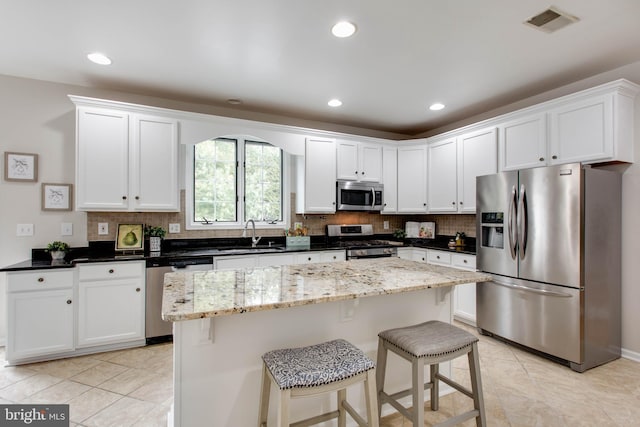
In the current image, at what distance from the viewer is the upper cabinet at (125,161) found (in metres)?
3.05

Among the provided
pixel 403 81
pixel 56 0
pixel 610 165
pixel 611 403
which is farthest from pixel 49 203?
pixel 610 165

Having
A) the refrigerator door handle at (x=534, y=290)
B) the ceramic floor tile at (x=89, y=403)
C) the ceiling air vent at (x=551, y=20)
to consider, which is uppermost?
the ceiling air vent at (x=551, y=20)

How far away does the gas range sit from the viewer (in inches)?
160

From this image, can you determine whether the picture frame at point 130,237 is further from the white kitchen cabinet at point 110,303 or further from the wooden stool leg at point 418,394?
the wooden stool leg at point 418,394

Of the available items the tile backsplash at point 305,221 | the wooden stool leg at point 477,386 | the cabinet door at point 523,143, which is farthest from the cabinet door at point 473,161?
the wooden stool leg at point 477,386

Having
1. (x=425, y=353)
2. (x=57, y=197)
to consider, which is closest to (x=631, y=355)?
(x=425, y=353)

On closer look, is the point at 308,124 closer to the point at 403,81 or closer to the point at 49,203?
the point at 403,81

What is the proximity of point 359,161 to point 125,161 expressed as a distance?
9.39 feet

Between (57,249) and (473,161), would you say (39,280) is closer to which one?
(57,249)

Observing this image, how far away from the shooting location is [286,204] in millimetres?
4305

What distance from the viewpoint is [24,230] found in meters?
3.09

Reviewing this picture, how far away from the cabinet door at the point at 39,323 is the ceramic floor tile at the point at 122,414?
1.10 meters

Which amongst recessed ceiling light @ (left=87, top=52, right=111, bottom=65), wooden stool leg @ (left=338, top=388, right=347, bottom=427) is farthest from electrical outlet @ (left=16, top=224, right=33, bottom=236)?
wooden stool leg @ (left=338, top=388, right=347, bottom=427)

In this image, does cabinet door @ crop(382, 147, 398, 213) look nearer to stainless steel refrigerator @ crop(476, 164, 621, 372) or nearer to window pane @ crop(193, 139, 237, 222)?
stainless steel refrigerator @ crop(476, 164, 621, 372)
